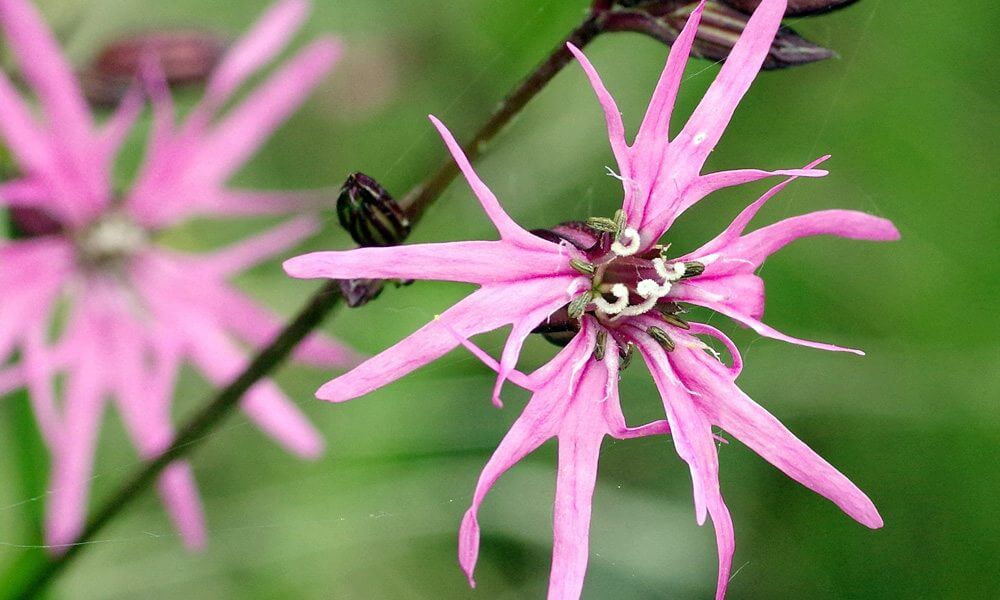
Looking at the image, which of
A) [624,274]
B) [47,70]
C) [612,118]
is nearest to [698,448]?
[624,274]

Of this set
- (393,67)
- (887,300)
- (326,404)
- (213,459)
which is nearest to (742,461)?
(887,300)

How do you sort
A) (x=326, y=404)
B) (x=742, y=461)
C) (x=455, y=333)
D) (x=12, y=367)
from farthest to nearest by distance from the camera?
(x=326, y=404) → (x=742, y=461) → (x=12, y=367) → (x=455, y=333)

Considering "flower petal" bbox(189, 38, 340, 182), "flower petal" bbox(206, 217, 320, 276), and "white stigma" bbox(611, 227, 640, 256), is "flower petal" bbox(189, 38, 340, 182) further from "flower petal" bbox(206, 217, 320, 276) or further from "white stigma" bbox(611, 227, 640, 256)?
"white stigma" bbox(611, 227, 640, 256)

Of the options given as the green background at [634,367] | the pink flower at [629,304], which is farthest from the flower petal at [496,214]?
the green background at [634,367]

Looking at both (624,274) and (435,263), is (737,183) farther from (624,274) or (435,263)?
(435,263)

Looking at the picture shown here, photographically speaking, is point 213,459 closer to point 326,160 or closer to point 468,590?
point 468,590
